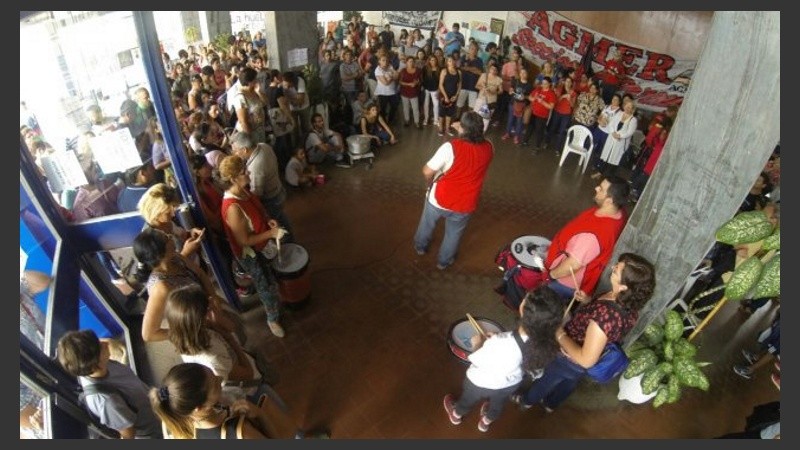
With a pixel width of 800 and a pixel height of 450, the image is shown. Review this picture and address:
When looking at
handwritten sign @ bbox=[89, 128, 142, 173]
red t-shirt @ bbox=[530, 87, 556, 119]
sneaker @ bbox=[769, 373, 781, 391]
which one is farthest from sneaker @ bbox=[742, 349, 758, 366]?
handwritten sign @ bbox=[89, 128, 142, 173]

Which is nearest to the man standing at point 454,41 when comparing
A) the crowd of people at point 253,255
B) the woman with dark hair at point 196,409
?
the crowd of people at point 253,255

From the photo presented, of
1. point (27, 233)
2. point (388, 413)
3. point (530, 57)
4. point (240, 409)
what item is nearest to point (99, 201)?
point (27, 233)

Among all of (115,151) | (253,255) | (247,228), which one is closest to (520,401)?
(253,255)

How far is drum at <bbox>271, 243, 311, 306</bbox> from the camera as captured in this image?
12.2 feet

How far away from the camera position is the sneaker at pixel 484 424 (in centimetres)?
310

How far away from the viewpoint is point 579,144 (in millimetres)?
6988

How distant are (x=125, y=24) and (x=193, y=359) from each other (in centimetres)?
202

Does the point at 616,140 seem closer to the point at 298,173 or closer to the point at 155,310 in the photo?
the point at 298,173

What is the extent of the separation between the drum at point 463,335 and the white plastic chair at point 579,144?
4.53 meters

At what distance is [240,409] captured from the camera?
2.05m

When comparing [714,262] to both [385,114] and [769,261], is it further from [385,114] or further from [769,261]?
Result: [385,114]

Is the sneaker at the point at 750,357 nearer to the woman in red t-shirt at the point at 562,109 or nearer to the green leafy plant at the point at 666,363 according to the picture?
the green leafy plant at the point at 666,363

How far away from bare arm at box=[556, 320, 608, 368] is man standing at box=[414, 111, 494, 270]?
5.60 feet

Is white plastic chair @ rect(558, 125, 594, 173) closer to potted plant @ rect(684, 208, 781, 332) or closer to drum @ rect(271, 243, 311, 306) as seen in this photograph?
potted plant @ rect(684, 208, 781, 332)
